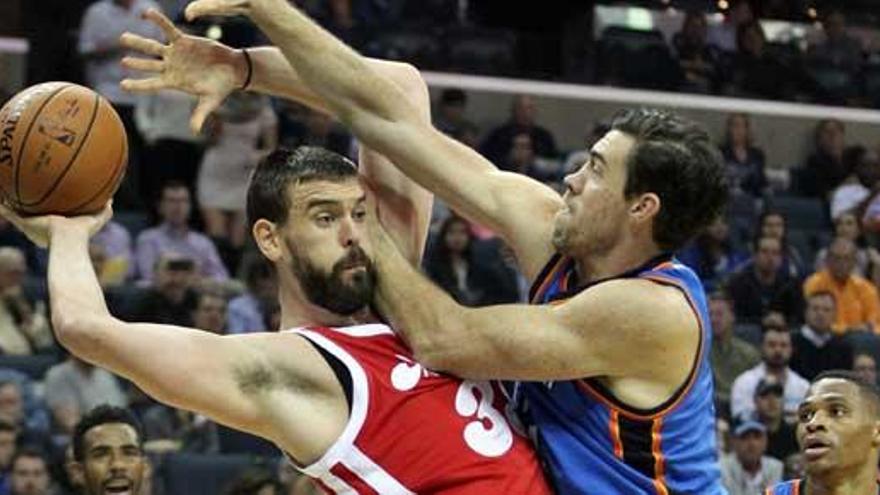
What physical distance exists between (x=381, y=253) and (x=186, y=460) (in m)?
4.73

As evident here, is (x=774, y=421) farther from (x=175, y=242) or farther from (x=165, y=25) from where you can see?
(x=165, y=25)

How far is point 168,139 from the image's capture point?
446 inches

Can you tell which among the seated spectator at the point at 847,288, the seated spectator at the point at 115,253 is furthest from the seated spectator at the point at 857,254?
the seated spectator at the point at 115,253

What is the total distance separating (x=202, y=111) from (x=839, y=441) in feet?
9.54

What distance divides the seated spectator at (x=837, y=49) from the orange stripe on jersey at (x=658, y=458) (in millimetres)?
11174

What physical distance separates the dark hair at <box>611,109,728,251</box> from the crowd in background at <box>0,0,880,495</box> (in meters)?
3.70

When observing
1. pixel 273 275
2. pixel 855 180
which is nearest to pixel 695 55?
pixel 855 180

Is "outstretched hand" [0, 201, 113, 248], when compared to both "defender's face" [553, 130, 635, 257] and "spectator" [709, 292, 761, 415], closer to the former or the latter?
"defender's face" [553, 130, 635, 257]

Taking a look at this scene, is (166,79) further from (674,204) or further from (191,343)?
(674,204)

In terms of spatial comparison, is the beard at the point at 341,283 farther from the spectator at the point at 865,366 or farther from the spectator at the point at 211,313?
the spectator at the point at 865,366

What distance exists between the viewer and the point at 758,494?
9430 millimetres

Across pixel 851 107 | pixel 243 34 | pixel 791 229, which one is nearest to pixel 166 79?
pixel 243 34

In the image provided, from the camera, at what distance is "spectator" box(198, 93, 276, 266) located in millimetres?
11039

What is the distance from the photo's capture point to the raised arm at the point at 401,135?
4.07 metres
